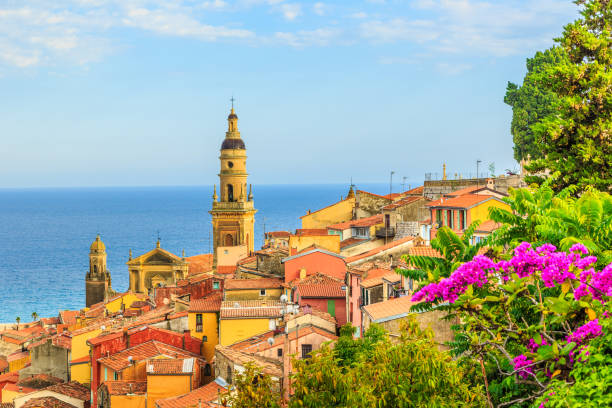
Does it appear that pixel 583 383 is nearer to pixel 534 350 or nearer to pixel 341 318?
pixel 534 350

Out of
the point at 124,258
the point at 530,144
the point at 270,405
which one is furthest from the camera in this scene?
the point at 124,258

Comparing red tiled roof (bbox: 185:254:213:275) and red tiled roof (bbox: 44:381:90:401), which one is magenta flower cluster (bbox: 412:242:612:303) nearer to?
red tiled roof (bbox: 44:381:90:401)

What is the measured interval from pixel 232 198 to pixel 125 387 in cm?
5071

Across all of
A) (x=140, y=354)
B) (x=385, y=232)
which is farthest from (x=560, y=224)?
(x=385, y=232)

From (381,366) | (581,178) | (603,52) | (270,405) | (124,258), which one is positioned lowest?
(124,258)

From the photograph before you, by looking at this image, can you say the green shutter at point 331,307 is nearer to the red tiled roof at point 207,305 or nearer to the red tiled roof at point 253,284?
the red tiled roof at point 253,284

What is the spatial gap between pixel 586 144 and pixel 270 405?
12660 mm

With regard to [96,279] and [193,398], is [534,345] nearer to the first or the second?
[193,398]

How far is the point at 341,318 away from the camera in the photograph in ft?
116

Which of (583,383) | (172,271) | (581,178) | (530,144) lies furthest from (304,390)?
(172,271)

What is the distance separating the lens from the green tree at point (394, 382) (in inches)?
439

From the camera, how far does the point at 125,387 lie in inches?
1155

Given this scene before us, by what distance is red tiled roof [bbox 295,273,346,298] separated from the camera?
35.2m

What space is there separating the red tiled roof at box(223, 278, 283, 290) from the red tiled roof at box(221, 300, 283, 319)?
2047 millimetres
